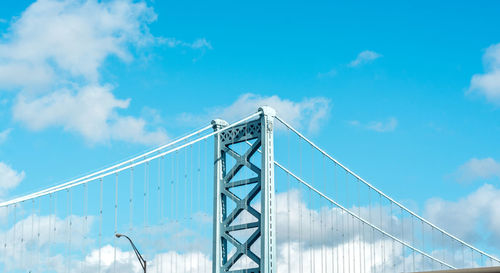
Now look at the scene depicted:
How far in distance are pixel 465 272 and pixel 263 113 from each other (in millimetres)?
15131

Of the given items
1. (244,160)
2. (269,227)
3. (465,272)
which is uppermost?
(244,160)

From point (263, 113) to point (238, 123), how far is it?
2003 millimetres

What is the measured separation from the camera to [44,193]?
100 ft

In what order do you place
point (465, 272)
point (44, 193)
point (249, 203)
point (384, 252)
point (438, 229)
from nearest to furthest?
1. point (465, 272)
2. point (44, 193)
3. point (249, 203)
4. point (384, 252)
5. point (438, 229)

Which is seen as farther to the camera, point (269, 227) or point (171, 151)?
point (171, 151)

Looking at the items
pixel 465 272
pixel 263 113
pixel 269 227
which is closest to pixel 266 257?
pixel 269 227

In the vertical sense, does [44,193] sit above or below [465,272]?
above

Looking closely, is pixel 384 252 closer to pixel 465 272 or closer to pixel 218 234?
pixel 218 234

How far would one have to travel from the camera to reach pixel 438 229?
4772cm

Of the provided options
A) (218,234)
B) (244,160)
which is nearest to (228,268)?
(218,234)

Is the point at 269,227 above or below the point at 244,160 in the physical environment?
below

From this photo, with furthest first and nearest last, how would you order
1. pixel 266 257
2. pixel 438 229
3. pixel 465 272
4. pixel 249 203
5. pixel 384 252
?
1. pixel 438 229
2. pixel 384 252
3. pixel 249 203
4. pixel 266 257
5. pixel 465 272

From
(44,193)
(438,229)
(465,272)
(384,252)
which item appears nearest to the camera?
(465,272)

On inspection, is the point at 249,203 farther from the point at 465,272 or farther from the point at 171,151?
the point at 465,272
